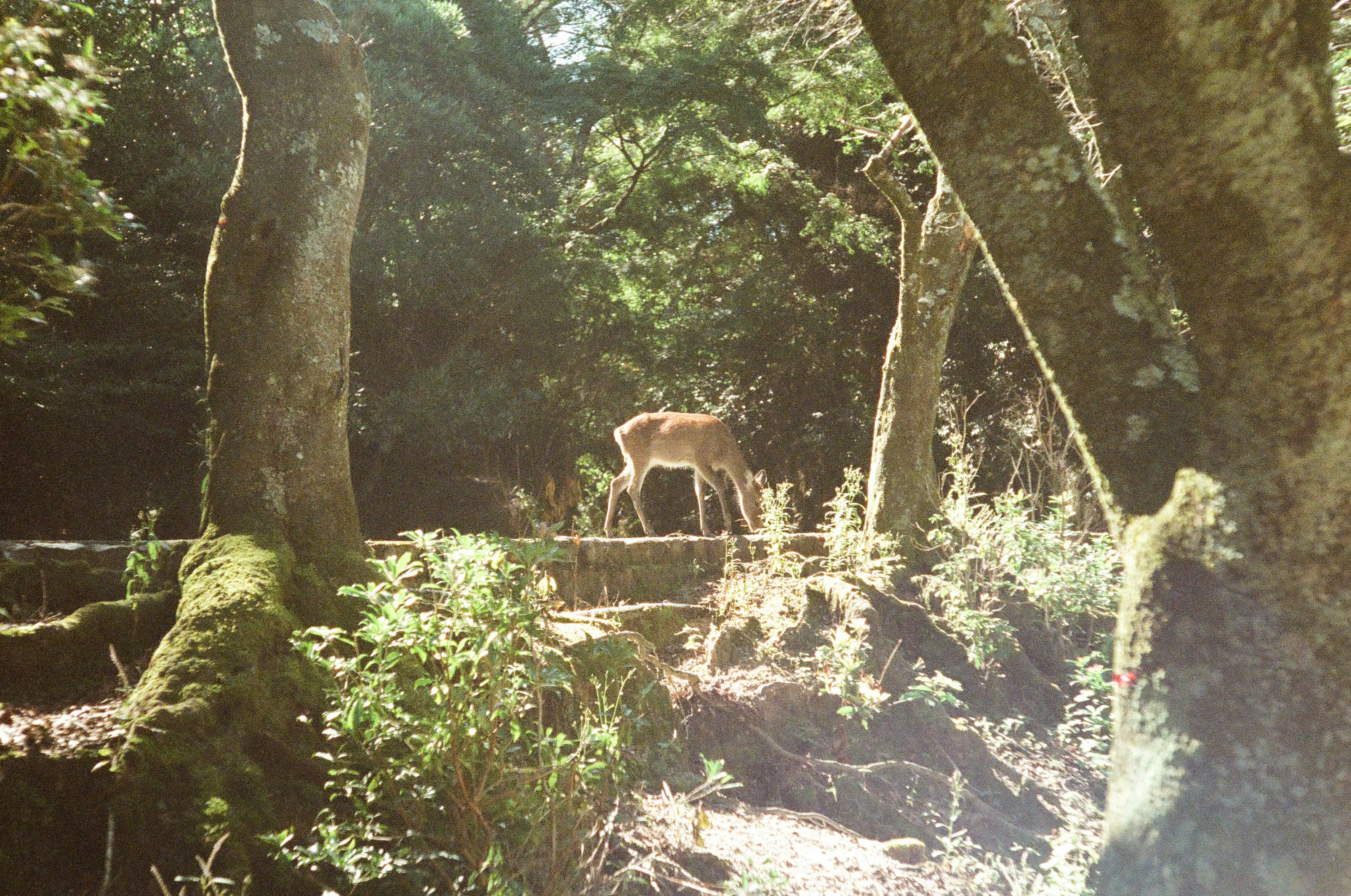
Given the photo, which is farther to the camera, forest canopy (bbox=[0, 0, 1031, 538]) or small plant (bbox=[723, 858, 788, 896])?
forest canopy (bbox=[0, 0, 1031, 538])

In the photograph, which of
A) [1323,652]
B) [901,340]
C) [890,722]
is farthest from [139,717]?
[901,340]

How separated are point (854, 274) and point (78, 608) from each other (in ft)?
36.2

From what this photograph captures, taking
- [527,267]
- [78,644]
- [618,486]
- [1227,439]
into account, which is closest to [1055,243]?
[1227,439]

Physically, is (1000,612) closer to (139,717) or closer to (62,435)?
(139,717)

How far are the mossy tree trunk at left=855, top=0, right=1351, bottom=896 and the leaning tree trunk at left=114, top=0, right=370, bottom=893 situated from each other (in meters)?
2.69

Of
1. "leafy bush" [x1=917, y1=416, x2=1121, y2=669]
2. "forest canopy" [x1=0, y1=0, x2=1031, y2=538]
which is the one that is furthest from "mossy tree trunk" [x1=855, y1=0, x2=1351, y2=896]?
"forest canopy" [x1=0, y1=0, x2=1031, y2=538]

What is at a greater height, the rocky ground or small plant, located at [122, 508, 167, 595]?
small plant, located at [122, 508, 167, 595]

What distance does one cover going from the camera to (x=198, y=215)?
924 cm

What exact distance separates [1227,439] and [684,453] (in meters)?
7.82

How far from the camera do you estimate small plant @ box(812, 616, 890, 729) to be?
→ 543cm

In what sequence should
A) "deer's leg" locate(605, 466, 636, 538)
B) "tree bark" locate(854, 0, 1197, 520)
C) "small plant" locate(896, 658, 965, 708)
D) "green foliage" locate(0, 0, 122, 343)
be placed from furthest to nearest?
"deer's leg" locate(605, 466, 636, 538) < "small plant" locate(896, 658, 965, 708) < "tree bark" locate(854, 0, 1197, 520) < "green foliage" locate(0, 0, 122, 343)

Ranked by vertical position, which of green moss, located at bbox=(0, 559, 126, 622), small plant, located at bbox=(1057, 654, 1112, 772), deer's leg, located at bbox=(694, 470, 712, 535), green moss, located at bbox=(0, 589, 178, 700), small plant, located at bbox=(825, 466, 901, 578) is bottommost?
small plant, located at bbox=(1057, 654, 1112, 772)

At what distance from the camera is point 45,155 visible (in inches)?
111

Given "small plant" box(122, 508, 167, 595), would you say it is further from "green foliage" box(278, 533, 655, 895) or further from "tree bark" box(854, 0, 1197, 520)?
"tree bark" box(854, 0, 1197, 520)
